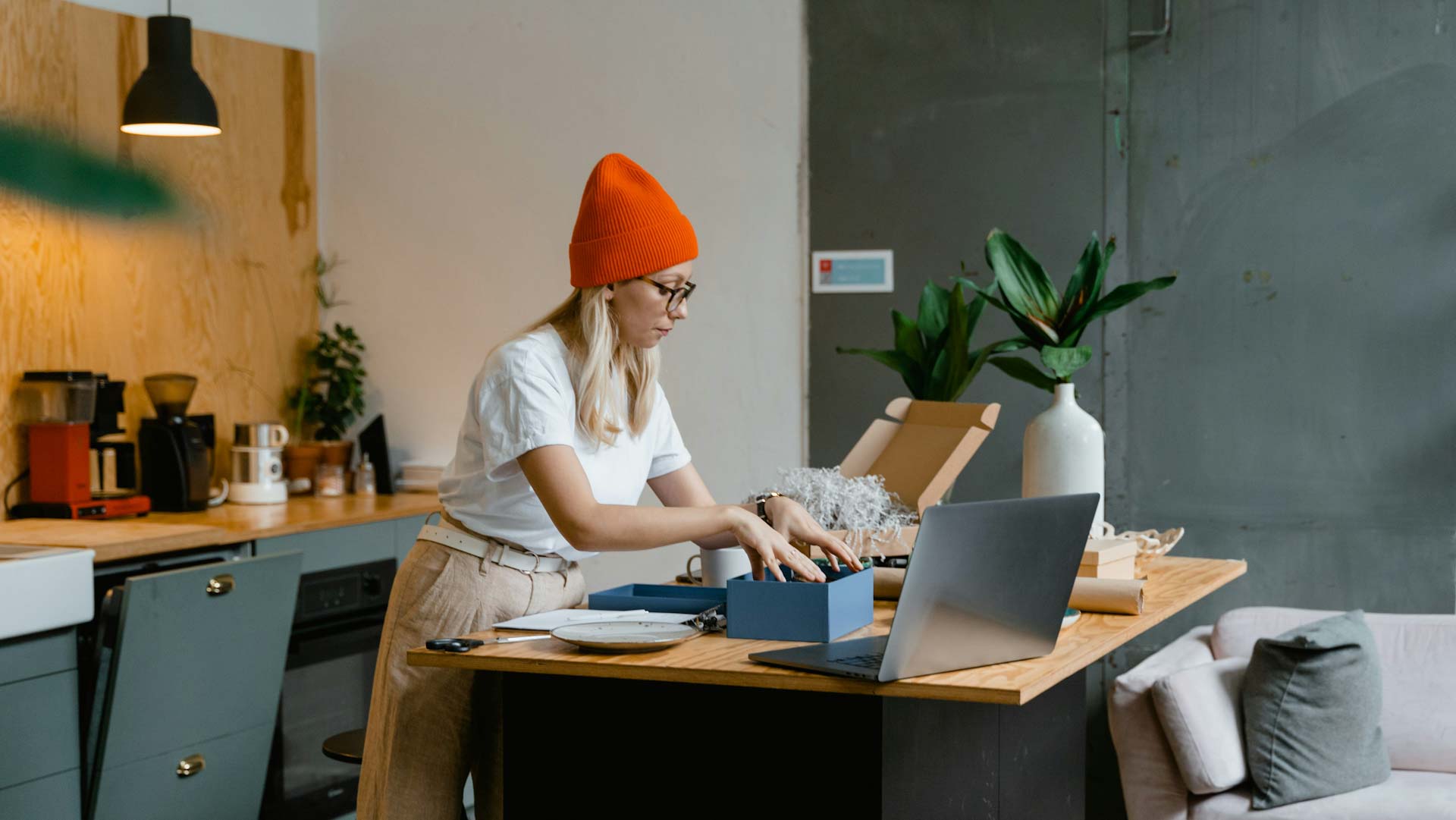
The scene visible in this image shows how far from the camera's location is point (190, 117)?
137 inches

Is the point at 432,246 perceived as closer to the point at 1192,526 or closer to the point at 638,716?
the point at 1192,526

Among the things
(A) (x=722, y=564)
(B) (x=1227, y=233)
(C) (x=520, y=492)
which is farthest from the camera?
(B) (x=1227, y=233)

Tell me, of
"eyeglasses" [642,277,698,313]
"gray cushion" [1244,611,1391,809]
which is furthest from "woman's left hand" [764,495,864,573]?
"gray cushion" [1244,611,1391,809]

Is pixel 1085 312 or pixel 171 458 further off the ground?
pixel 1085 312

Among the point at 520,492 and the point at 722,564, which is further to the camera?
the point at 722,564

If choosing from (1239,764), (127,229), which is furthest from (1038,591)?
(127,229)

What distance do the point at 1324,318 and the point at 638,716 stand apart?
2428mm

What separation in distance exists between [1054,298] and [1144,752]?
1.14 metres

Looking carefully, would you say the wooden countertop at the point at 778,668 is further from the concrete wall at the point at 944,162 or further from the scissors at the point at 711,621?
the concrete wall at the point at 944,162

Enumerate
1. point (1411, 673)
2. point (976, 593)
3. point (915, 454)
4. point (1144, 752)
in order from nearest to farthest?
1. point (976, 593)
2. point (915, 454)
3. point (1144, 752)
4. point (1411, 673)

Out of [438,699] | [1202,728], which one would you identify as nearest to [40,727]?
[438,699]

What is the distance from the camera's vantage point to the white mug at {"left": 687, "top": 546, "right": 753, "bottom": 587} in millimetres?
2225

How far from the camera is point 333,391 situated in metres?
4.39

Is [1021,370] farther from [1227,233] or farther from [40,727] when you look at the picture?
[40,727]
